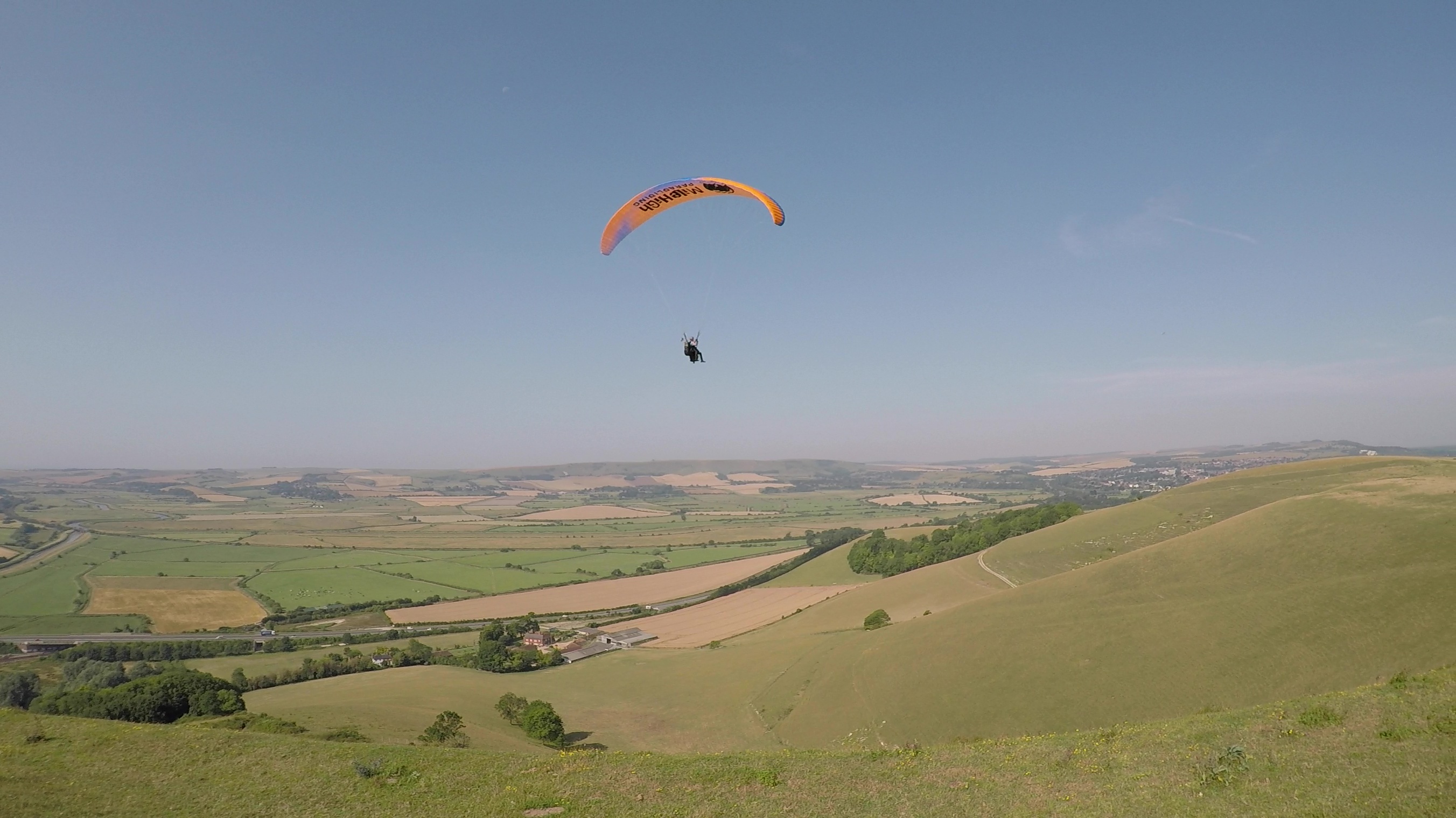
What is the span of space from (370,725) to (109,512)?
774ft

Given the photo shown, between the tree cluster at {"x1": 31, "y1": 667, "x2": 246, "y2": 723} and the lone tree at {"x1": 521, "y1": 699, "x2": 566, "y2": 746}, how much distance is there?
13.8 meters

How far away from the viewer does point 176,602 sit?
78.9 m

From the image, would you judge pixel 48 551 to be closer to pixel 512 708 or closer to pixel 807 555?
pixel 512 708

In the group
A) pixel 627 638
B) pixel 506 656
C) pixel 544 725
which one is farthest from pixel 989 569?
pixel 506 656

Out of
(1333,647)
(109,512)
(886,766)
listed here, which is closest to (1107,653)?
(1333,647)

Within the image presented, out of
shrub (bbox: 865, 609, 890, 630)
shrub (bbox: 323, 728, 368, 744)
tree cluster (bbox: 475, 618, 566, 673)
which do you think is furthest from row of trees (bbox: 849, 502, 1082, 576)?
shrub (bbox: 323, 728, 368, 744)

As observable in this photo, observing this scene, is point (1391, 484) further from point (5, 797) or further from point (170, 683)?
point (170, 683)

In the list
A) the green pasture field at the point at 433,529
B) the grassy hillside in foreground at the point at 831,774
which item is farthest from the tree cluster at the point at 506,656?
the green pasture field at the point at 433,529

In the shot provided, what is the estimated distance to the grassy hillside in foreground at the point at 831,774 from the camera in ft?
42.0

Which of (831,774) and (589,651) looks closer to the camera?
(831,774)

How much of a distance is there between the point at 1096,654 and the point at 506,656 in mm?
45534

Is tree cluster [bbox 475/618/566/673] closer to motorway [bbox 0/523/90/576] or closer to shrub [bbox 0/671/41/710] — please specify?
shrub [bbox 0/671/41/710]

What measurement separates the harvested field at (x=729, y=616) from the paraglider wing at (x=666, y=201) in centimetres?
4046

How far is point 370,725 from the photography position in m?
28.5
